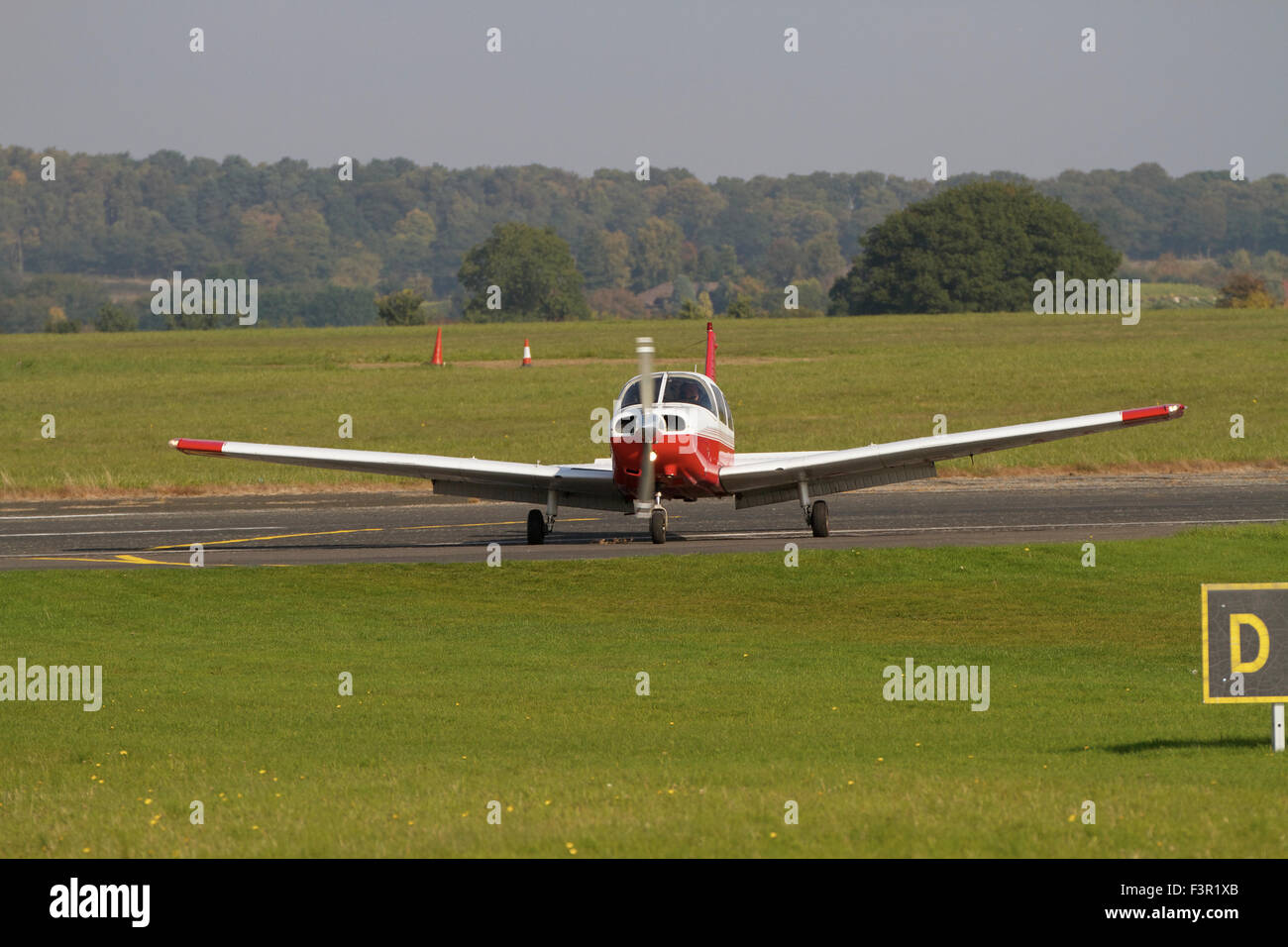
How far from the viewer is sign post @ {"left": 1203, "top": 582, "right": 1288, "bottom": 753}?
10.5 metres

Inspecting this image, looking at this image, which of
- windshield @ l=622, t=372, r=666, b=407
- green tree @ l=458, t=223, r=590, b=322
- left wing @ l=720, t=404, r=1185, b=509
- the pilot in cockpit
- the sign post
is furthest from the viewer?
green tree @ l=458, t=223, r=590, b=322

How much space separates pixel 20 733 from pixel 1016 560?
1411 cm

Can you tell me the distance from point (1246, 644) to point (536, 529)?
1676 centimetres

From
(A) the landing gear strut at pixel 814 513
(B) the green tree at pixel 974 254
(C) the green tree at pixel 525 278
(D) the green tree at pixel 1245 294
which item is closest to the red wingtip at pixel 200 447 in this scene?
(A) the landing gear strut at pixel 814 513

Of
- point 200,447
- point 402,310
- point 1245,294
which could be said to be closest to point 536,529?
point 200,447

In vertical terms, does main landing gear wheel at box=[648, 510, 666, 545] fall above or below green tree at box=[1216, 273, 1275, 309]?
A: below

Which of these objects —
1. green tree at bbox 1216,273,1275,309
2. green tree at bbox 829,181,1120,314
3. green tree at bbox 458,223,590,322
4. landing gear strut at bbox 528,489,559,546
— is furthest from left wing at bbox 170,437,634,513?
green tree at bbox 458,223,590,322

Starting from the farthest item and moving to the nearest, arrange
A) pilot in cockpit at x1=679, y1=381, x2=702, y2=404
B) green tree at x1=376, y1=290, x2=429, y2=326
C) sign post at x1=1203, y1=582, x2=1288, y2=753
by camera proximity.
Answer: green tree at x1=376, y1=290, x2=429, y2=326 < pilot in cockpit at x1=679, y1=381, x2=702, y2=404 < sign post at x1=1203, y1=582, x2=1288, y2=753

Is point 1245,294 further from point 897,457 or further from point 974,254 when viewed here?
point 897,457

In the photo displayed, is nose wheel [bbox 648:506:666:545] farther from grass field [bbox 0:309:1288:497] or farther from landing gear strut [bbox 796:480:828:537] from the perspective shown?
grass field [bbox 0:309:1288:497]

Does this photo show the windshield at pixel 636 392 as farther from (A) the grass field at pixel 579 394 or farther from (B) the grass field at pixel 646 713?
(A) the grass field at pixel 579 394

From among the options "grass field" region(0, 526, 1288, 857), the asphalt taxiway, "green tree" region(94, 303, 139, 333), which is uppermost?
"green tree" region(94, 303, 139, 333)

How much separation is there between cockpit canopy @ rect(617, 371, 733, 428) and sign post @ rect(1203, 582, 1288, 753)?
47.2 ft
